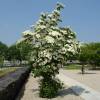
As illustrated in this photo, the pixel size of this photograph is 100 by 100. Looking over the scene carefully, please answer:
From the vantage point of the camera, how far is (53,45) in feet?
61.3

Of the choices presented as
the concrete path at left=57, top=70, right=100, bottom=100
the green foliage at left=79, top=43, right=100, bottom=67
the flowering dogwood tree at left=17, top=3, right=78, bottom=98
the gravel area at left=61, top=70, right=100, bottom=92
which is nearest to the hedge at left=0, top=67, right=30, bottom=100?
the flowering dogwood tree at left=17, top=3, right=78, bottom=98

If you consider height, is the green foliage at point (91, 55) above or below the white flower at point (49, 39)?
above

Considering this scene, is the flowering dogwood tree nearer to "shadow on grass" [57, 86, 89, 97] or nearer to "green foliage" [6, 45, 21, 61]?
"shadow on grass" [57, 86, 89, 97]

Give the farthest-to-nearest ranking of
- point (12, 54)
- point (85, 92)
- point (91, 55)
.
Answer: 1. point (12, 54)
2. point (91, 55)
3. point (85, 92)

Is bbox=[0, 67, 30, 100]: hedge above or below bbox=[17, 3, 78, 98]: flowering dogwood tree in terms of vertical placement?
below

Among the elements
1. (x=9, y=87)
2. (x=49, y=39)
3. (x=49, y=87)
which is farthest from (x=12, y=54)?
(x=9, y=87)

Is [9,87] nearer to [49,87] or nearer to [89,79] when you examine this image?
[49,87]

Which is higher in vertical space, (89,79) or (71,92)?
(89,79)

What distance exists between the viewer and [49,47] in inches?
736

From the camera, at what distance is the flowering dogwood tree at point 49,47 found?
18578mm

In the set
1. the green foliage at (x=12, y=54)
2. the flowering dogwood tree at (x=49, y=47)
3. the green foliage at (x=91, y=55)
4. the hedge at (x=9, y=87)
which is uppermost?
the green foliage at (x=12, y=54)

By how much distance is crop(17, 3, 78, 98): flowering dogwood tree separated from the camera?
61.0ft

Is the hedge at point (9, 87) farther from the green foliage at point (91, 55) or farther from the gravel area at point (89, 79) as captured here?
the green foliage at point (91, 55)

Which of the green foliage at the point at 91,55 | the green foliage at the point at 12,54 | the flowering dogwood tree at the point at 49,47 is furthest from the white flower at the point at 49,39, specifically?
the green foliage at the point at 12,54
